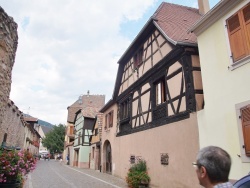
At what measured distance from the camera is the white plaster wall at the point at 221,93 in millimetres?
5699

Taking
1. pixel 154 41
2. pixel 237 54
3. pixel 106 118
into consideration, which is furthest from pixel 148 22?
pixel 106 118

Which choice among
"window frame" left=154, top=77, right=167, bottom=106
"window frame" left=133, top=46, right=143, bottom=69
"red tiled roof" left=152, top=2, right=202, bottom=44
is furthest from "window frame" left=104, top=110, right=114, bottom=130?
"red tiled roof" left=152, top=2, right=202, bottom=44

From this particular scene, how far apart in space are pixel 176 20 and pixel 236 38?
5617 mm

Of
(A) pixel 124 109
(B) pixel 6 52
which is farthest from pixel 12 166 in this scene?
(A) pixel 124 109

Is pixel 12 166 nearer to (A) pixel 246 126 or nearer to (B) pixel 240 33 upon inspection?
(A) pixel 246 126

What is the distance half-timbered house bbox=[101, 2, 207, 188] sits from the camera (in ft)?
26.1

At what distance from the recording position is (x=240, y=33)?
233 inches

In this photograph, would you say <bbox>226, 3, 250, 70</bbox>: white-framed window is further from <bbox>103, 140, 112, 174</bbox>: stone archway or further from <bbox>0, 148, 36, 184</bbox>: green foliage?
<bbox>103, 140, 112, 174</bbox>: stone archway

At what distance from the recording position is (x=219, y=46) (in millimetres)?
6648

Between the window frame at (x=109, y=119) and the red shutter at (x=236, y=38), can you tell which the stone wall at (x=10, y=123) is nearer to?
the window frame at (x=109, y=119)

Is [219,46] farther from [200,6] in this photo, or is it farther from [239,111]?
[200,6]

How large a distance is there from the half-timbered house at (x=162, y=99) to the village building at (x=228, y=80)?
891 millimetres

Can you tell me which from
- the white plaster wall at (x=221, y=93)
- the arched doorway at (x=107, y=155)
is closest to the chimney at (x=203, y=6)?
the white plaster wall at (x=221, y=93)

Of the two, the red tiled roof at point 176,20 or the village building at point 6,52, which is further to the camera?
the red tiled roof at point 176,20
